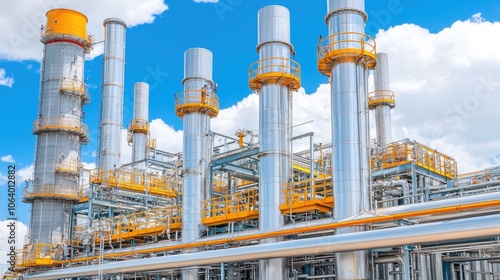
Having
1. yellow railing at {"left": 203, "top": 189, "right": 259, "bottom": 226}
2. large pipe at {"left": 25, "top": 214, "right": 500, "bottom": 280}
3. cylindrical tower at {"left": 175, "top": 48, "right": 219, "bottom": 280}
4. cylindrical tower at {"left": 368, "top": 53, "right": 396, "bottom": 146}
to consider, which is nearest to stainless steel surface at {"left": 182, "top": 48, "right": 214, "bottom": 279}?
cylindrical tower at {"left": 175, "top": 48, "right": 219, "bottom": 280}

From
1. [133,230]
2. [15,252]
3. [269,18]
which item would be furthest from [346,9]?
[15,252]

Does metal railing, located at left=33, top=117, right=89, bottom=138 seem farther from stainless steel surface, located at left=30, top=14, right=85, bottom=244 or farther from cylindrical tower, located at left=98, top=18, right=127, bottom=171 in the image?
cylindrical tower, located at left=98, top=18, right=127, bottom=171

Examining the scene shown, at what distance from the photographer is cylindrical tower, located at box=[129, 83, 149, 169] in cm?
4378

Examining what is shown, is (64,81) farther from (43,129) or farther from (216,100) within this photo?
(216,100)

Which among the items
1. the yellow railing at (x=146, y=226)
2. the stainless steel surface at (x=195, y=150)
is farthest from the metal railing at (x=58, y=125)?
the stainless steel surface at (x=195, y=150)

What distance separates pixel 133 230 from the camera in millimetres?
28781

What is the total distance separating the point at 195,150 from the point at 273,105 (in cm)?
495

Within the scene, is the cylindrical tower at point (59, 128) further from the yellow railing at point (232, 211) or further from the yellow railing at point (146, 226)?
the yellow railing at point (232, 211)

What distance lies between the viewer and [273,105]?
23.0 m

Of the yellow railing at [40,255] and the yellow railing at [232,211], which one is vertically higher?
the yellow railing at [232,211]

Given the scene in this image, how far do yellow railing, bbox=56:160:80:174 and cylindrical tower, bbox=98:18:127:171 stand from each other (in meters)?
4.17

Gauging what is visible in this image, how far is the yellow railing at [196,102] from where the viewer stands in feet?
86.2

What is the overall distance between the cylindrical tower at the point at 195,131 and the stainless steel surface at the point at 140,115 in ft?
57.3

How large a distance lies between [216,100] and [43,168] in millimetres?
14089
